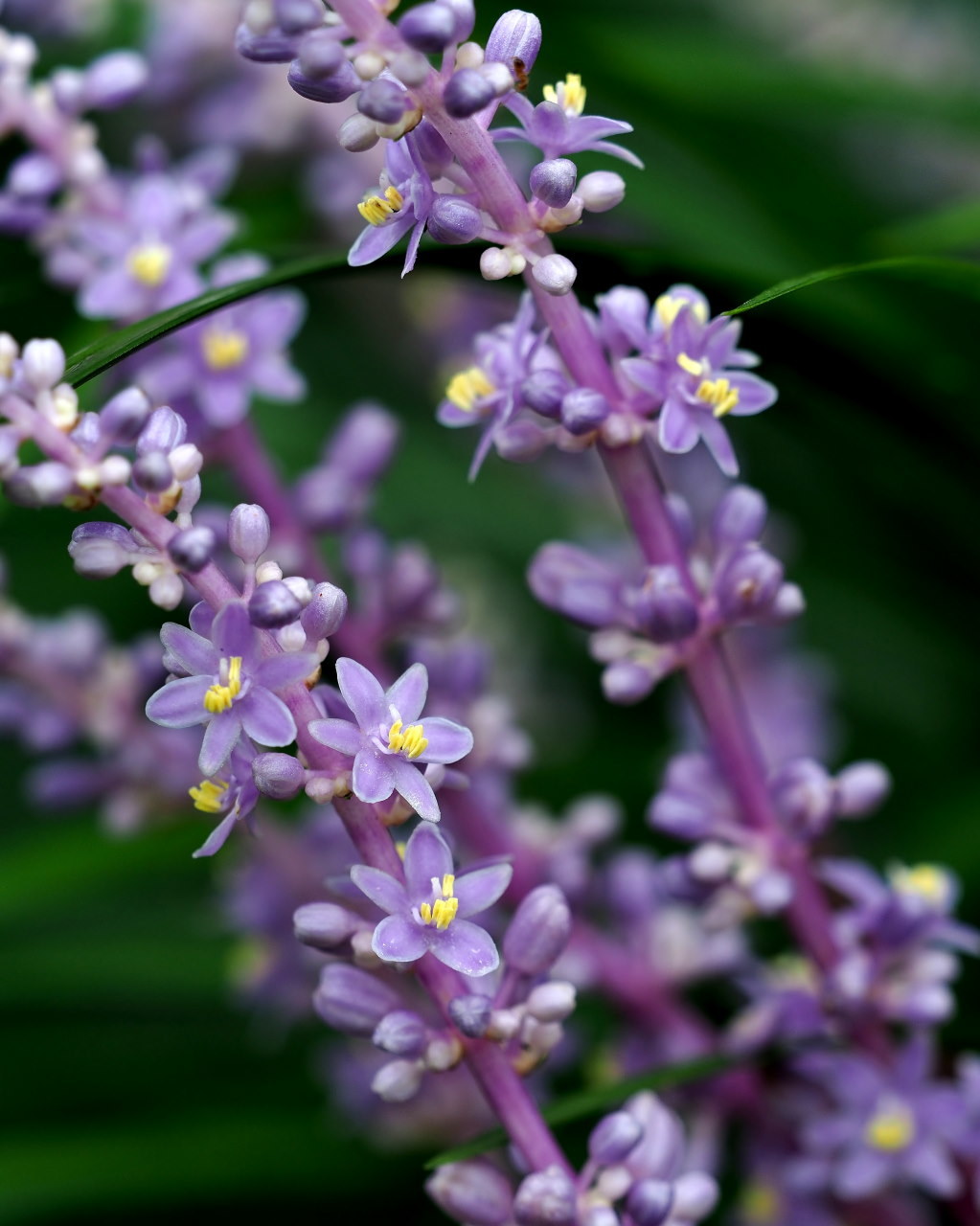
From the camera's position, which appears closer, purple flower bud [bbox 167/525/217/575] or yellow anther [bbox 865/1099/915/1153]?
purple flower bud [bbox 167/525/217/575]

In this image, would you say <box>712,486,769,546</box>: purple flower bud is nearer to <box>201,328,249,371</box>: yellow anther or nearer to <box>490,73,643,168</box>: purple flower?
<box>490,73,643,168</box>: purple flower

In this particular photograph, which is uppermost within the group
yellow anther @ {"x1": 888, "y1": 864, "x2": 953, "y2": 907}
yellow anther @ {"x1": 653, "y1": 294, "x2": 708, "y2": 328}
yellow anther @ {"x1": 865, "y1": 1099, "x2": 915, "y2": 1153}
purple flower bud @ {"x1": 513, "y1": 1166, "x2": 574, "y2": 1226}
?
yellow anther @ {"x1": 653, "y1": 294, "x2": 708, "y2": 328}

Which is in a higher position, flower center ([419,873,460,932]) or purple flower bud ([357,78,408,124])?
purple flower bud ([357,78,408,124])

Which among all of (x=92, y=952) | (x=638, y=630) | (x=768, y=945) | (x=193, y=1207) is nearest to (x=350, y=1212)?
(x=193, y=1207)

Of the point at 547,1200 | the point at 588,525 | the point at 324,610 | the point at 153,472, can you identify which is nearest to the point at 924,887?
the point at 547,1200

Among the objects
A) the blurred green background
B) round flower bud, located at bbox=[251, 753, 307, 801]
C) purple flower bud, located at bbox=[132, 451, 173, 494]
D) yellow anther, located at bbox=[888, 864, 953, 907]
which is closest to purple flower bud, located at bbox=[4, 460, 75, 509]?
purple flower bud, located at bbox=[132, 451, 173, 494]

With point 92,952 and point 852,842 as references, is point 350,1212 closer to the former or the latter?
point 92,952

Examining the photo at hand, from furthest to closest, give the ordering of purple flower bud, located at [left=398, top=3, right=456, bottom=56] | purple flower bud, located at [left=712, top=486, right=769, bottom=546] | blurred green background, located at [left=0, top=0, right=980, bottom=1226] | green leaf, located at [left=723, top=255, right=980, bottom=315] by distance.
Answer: blurred green background, located at [left=0, top=0, right=980, bottom=1226] → purple flower bud, located at [left=712, top=486, right=769, bottom=546] → green leaf, located at [left=723, top=255, right=980, bottom=315] → purple flower bud, located at [left=398, top=3, right=456, bottom=56]

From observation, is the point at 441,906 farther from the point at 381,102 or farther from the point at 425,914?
the point at 381,102
